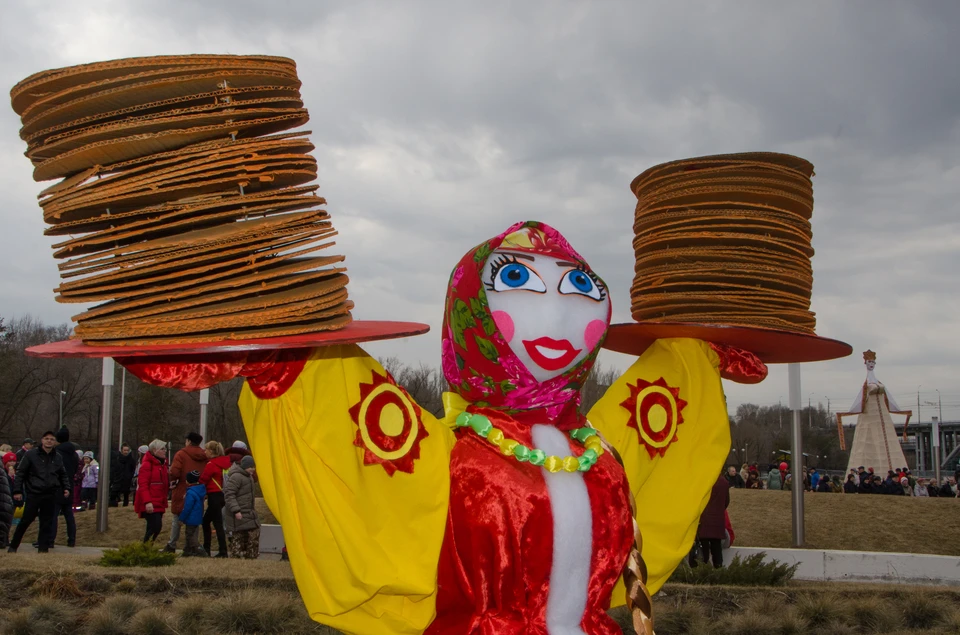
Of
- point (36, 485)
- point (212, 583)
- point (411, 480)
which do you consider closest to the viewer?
point (411, 480)

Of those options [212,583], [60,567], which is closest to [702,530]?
[212,583]

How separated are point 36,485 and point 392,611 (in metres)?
7.12

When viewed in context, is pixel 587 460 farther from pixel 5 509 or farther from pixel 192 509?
pixel 5 509

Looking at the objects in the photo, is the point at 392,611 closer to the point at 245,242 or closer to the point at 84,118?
the point at 245,242

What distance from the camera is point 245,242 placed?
8.56 ft

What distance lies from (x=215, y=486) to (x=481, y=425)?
6917 millimetres

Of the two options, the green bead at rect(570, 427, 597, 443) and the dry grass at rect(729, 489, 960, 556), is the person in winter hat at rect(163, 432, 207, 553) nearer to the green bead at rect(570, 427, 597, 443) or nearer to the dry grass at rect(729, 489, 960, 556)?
the dry grass at rect(729, 489, 960, 556)

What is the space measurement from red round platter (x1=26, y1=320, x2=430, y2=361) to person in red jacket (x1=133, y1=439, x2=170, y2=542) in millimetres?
7721

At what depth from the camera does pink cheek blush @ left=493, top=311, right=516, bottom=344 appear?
302cm

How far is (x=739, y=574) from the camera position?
771 centimetres

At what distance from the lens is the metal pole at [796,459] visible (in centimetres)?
1017

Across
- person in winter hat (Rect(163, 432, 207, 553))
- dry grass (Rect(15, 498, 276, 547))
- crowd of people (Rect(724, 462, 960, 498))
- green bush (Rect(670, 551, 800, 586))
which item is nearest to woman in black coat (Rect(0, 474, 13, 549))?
dry grass (Rect(15, 498, 276, 547))

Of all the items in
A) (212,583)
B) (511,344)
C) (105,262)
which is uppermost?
(105,262)

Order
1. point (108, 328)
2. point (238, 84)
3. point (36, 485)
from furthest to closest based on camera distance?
point (36, 485) → point (238, 84) → point (108, 328)
